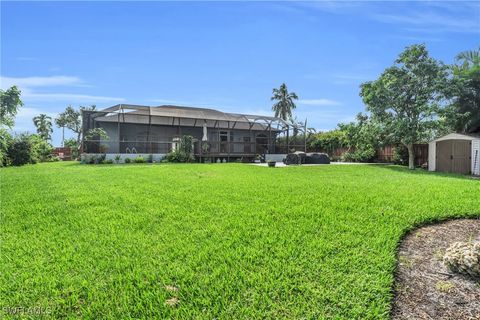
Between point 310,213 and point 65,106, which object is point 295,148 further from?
point 65,106

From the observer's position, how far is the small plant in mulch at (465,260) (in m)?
2.75

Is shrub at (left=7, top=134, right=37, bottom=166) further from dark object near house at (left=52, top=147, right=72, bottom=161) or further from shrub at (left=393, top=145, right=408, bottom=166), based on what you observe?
shrub at (left=393, top=145, right=408, bottom=166)

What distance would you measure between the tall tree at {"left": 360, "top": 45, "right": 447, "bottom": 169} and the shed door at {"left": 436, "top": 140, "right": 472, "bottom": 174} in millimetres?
1055

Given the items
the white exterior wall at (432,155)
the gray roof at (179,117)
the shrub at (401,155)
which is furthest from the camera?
the gray roof at (179,117)

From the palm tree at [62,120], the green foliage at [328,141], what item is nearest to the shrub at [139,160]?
the green foliage at [328,141]

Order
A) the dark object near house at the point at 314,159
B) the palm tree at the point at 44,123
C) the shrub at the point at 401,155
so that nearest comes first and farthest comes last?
the shrub at the point at 401,155, the dark object near house at the point at 314,159, the palm tree at the point at 44,123

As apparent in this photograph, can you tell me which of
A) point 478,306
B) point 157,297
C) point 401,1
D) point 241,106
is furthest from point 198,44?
point 241,106

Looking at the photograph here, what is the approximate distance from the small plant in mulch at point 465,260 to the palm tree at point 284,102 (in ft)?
121

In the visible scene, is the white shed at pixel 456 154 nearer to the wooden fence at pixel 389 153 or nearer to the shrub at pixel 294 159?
the wooden fence at pixel 389 153

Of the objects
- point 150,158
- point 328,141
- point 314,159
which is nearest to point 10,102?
point 150,158

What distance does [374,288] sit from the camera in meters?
2.49

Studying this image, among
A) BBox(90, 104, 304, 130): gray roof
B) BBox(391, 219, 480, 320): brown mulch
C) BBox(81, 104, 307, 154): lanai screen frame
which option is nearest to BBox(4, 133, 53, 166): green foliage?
BBox(81, 104, 307, 154): lanai screen frame

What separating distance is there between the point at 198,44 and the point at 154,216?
7376 millimetres

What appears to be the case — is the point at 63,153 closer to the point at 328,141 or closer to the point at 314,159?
the point at 314,159
